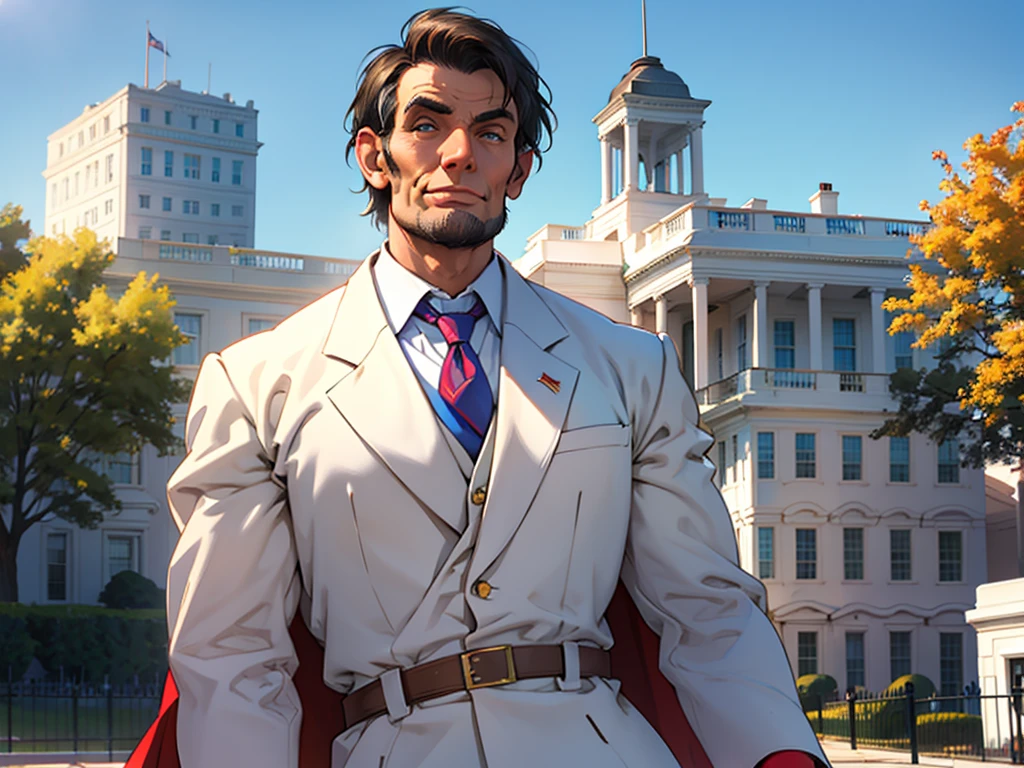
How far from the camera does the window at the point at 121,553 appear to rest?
45781 mm

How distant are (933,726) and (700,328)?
2318 cm

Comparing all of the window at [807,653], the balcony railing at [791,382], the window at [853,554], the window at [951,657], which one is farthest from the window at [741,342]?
the window at [951,657]

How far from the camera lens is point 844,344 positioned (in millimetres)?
50281

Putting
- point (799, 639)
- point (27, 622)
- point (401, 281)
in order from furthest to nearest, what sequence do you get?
point (799, 639), point (27, 622), point (401, 281)

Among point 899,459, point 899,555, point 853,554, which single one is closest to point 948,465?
point 899,459

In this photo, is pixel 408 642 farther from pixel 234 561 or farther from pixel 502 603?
pixel 234 561

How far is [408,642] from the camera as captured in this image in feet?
10.2

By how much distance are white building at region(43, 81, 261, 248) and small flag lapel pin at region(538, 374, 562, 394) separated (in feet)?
361

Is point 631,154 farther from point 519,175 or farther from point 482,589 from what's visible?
point 482,589

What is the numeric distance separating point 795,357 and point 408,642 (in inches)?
1867

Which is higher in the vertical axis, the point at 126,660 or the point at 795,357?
the point at 795,357

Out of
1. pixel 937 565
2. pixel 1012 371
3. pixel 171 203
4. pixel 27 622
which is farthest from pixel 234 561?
pixel 171 203

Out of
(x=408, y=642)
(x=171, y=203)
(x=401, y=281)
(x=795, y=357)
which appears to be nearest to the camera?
(x=408, y=642)

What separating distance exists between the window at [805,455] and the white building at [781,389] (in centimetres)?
4
